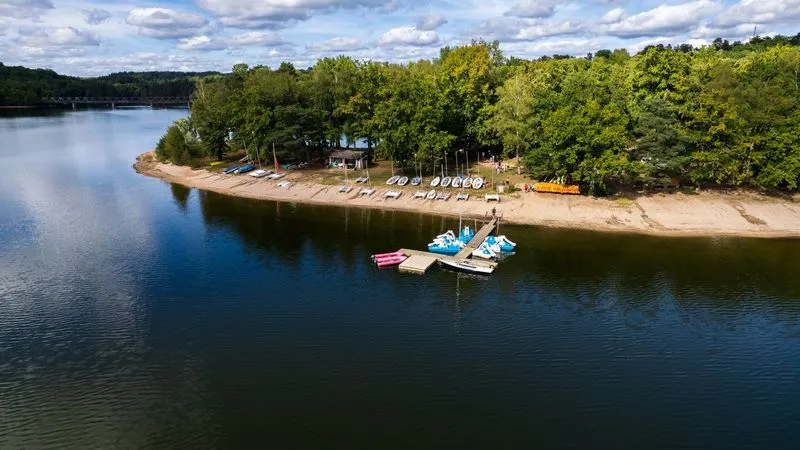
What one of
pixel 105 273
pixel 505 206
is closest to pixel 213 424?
pixel 105 273

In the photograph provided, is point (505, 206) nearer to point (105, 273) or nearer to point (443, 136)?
point (443, 136)

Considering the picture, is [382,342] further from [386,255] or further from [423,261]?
[386,255]

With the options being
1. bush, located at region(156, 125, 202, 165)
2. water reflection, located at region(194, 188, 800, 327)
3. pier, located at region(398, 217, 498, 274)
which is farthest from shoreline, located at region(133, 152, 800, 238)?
bush, located at region(156, 125, 202, 165)

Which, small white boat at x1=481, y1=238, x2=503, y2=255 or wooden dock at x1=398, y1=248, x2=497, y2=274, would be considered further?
small white boat at x1=481, y1=238, x2=503, y2=255

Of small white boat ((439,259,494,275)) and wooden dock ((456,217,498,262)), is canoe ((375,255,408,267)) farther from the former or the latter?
wooden dock ((456,217,498,262))

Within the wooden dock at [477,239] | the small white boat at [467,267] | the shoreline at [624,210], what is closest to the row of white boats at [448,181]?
the shoreline at [624,210]
